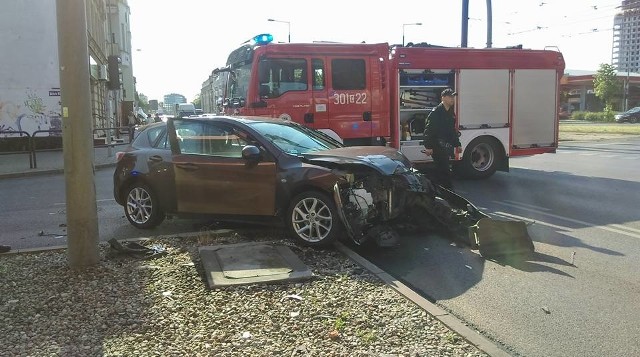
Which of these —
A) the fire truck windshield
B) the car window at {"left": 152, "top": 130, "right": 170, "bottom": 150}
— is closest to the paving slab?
the car window at {"left": 152, "top": 130, "right": 170, "bottom": 150}

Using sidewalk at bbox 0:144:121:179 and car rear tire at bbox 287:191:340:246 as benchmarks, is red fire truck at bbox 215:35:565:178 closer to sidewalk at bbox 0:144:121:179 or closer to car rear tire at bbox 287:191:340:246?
car rear tire at bbox 287:191:340:246

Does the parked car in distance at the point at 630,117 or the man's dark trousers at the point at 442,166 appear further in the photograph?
the parked car in distance at the point at 630,117

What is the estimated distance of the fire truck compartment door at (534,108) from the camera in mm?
12484

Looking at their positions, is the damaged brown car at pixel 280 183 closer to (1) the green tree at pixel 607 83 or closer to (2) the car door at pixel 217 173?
(2) the car door at pixel 217 173

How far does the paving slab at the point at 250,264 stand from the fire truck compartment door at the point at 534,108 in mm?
8344

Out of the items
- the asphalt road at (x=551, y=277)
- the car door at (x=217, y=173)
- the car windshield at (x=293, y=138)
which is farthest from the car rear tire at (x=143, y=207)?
the asphalt road at (x=551, y=277)

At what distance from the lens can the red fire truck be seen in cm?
1073

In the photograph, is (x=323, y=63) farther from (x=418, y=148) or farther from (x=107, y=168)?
(x=107, y=168)

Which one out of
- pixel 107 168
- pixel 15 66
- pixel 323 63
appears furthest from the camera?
pixel 15 66

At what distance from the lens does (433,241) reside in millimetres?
6703

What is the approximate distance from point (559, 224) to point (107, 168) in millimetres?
13382

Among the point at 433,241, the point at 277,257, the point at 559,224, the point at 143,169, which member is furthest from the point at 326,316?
the point at 559,224

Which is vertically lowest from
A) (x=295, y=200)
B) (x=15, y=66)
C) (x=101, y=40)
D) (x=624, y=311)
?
(x=624, y=311)

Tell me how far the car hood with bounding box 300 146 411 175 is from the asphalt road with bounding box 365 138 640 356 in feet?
3.17
